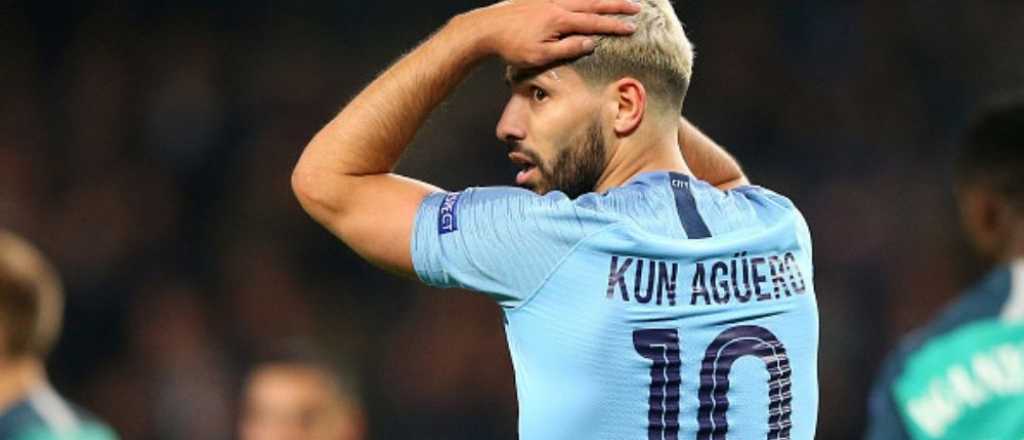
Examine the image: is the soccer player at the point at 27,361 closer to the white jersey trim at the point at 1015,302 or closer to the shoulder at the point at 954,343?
the shoulder at the point at 954,343

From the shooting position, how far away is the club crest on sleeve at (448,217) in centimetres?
289

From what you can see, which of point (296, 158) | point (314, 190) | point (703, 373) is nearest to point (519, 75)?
point (314, 190)

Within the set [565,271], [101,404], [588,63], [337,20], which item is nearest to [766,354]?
[565,271]

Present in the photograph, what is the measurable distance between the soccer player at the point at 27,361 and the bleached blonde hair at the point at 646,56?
90.7 inches

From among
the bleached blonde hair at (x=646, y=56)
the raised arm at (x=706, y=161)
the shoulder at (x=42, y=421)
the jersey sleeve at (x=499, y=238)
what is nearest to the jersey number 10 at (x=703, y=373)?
the jersey sleeve at (x=499, y=238)

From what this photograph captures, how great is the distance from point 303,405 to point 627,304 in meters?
2.38

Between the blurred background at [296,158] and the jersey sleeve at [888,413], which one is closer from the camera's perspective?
the jersey sleeve at [888,413]

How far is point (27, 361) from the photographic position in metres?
4.84

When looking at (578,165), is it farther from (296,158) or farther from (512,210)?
(296,158)

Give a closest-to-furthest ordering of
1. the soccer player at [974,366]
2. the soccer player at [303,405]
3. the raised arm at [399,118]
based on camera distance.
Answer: the raised arm at [399,118] → the soccer player at [974,366] → the soccer player at [303,405]

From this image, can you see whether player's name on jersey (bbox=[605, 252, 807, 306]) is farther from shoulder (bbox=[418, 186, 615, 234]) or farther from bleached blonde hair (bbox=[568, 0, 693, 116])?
bleached blonde hair (bbox=[568, 0, 693, 116])

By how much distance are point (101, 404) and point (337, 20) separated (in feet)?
→ 11.0

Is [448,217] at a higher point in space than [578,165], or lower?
lower

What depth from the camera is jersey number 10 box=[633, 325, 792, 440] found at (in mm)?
2826
